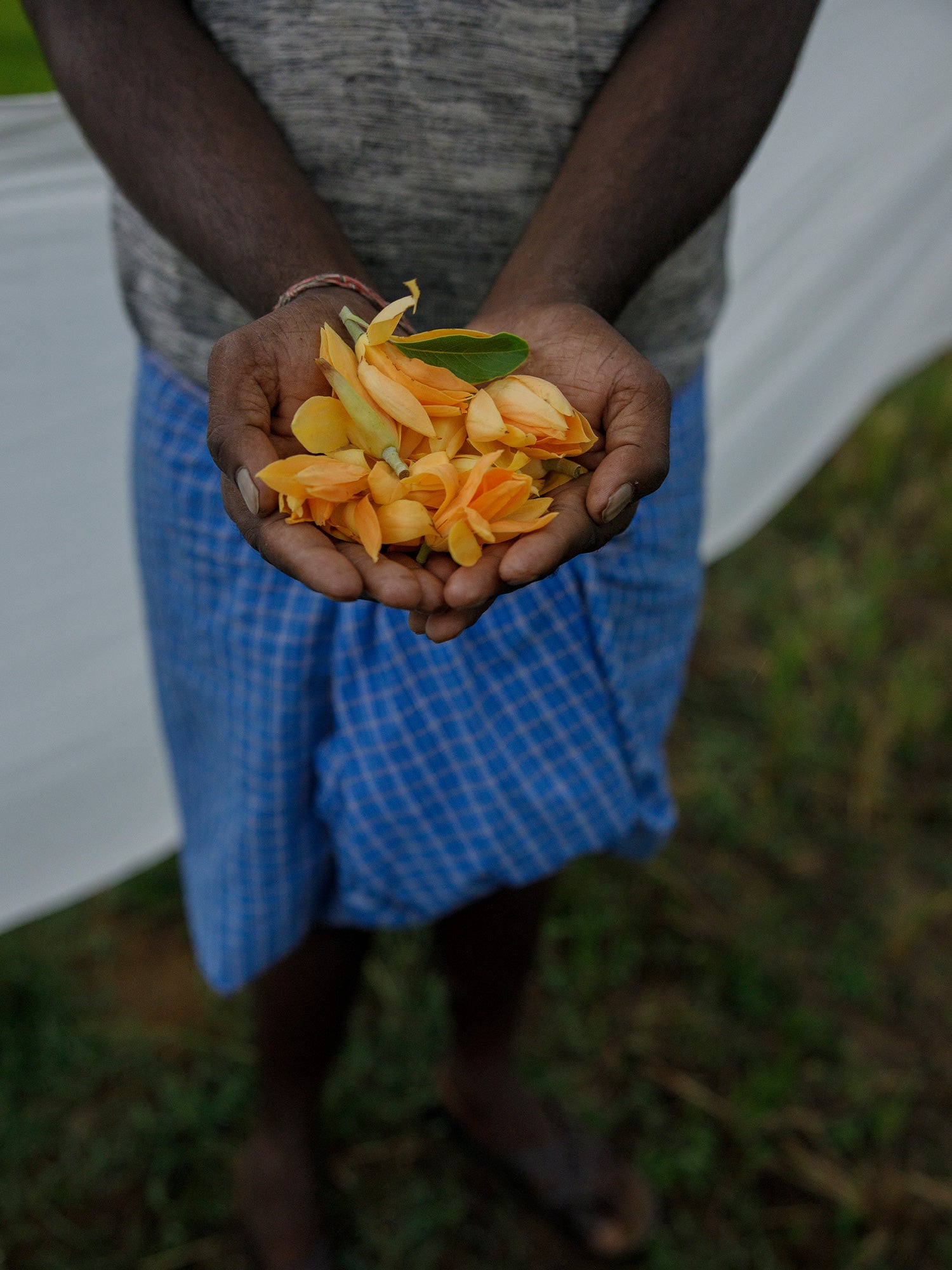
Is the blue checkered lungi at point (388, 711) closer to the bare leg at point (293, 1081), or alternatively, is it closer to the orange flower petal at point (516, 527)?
the bare leg at point (293, 1081)

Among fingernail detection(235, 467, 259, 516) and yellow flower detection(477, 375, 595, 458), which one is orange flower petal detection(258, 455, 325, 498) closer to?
fingernail detection(235, 467, 259, 516)

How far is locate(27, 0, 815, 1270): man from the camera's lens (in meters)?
0.73

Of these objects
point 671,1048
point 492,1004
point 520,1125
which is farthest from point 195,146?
point 671,1048

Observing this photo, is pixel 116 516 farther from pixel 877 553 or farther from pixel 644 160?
pixel 877 553

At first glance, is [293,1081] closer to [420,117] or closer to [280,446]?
[280,446]

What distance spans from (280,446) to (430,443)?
4.4 inches

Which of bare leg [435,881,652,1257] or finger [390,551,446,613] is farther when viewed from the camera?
bare leg [435,881,652,1257]

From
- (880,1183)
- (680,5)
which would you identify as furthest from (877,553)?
(680,5)

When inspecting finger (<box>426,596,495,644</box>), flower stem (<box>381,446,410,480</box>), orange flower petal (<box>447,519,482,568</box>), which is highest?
orange flower petal (<box>447,519,482,568</box>)

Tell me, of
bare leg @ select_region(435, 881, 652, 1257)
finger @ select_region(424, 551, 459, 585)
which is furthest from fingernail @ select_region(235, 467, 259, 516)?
bare leg @ select_region(435, 881, 652, 1257)

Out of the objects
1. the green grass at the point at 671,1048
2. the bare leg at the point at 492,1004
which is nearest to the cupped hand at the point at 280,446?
the bare leg at the point at 492,1004

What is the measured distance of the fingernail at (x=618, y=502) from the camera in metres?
0.66

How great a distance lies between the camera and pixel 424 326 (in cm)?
89

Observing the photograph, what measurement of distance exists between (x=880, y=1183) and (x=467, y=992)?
1.86 feet
